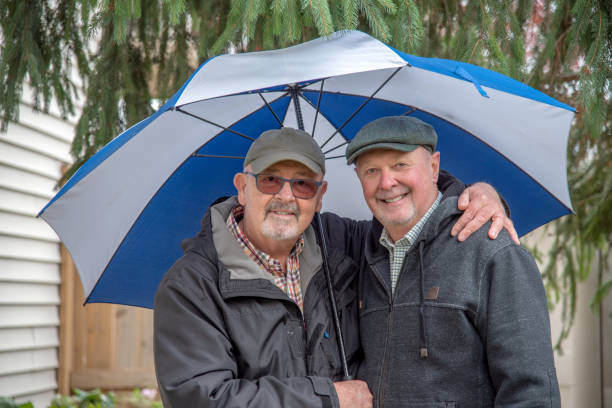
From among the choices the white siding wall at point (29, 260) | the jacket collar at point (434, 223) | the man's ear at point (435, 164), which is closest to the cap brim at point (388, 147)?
the man's ear at point (435, 164)

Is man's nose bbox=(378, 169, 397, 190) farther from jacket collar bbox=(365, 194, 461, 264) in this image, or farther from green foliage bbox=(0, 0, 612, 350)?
green foliage bbox=(0, 0, 612, 350)

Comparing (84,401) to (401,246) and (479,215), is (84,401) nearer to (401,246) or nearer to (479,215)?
(401,246)

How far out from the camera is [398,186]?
2240 millimetres

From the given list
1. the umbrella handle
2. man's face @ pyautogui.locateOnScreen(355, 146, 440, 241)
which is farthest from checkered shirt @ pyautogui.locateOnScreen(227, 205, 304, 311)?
man's face @ pyautogui.locateOnScreen(355, 146, 440, 241)

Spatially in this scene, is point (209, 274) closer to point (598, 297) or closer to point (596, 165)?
point (596, 165)

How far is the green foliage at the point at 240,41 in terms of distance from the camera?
2662mm

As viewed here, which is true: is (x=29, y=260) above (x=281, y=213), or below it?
below

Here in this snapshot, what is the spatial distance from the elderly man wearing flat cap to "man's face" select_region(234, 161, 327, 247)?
0.25 m

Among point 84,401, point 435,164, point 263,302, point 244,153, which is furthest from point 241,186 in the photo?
point 84,401

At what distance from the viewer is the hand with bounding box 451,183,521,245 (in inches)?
83.0

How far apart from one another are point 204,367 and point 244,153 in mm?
1097

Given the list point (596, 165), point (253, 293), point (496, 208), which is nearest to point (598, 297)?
point (596, 165)

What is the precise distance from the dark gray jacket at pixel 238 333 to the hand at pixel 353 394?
0.04 meters

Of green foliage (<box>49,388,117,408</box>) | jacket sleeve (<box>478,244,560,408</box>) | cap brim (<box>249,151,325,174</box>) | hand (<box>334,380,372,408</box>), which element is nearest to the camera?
jacket sleeve (<box>478,244,560,408</box>)
